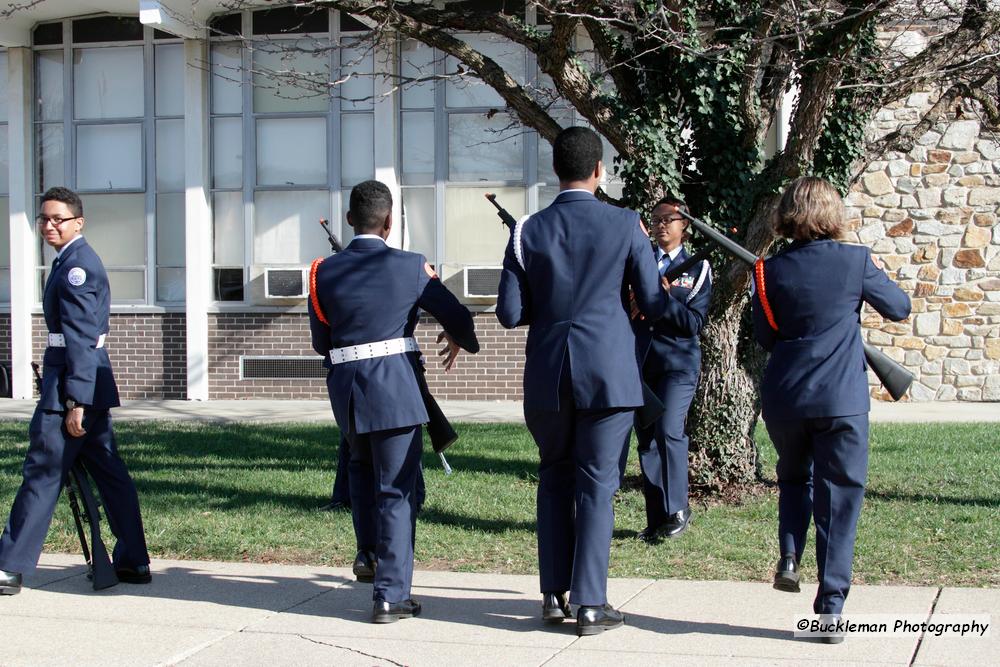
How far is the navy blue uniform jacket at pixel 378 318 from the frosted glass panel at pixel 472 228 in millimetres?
10050

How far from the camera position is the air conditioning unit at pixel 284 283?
51.2 feet

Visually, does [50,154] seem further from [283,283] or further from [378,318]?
[378,318]

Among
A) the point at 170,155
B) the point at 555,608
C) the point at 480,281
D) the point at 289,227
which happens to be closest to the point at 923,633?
the point at 555,608

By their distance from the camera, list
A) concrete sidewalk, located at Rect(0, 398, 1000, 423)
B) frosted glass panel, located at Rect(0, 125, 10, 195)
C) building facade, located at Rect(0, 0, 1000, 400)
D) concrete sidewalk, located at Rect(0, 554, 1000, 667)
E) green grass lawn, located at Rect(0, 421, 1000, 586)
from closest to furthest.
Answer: concrete sidewalk, located at Rect(0, 554, 1000, 667)
green grass lawn, located at Rect(0, 421, 1000, 586)
concrete sidewalk, located at Rect(0, 398, 1000, 423)
building facade, located at Rect(0, 0, 1000, 400)
frosted glass panel, located at Rect(0, 125, 10, 195)

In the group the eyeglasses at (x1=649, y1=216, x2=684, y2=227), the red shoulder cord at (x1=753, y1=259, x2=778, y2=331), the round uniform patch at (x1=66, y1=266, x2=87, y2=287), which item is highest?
the eyeglasses at (x1=649, y1=216, x2=684, y2=227)

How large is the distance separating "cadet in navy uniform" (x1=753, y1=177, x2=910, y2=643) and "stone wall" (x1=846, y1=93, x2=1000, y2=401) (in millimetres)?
9957

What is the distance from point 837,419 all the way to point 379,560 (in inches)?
79.4

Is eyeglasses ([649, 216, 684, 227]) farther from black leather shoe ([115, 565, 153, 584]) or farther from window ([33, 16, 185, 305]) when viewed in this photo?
window ([33, 16, 185, 305])

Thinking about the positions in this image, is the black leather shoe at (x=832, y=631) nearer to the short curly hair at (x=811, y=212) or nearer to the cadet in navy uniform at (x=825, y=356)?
the cadet in navy uniform at (x=825, y=356)

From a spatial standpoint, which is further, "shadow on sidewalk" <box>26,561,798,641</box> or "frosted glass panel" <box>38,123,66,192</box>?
"frosted glass panel" <box>38,123,66,192</box>

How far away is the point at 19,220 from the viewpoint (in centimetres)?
1644

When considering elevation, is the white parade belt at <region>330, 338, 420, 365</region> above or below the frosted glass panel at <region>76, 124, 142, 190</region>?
below

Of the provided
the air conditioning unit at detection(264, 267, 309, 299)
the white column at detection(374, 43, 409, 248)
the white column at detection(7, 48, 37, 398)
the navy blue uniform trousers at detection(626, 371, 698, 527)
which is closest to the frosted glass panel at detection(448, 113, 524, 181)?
the white column at detection(374, 43, 409, 248)

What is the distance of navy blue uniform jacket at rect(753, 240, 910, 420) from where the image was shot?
16.0 ft
